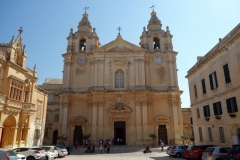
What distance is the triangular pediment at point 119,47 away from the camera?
3309cm

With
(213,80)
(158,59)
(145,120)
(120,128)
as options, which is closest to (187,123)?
(145,120)

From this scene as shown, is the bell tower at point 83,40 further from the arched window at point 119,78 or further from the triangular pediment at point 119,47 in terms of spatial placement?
the arched window at point 119,78

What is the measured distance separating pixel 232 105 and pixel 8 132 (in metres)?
19.8

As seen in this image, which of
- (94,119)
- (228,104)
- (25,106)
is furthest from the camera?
(94,119)

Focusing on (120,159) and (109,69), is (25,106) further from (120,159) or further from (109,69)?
(109,69)

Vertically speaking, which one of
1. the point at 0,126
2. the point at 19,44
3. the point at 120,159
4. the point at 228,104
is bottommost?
the point at 120,159

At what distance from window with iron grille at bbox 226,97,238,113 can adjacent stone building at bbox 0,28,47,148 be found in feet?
61.6

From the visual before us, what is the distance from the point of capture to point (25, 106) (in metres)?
20.6

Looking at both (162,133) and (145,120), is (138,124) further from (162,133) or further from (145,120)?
(162,133)

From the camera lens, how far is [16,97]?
19688mm

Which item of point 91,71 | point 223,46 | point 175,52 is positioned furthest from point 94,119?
point 223,46

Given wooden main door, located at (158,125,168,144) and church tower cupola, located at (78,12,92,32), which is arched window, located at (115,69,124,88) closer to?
wooden main door, located at (158,125,168,144)

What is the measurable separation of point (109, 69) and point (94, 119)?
8.45 metres

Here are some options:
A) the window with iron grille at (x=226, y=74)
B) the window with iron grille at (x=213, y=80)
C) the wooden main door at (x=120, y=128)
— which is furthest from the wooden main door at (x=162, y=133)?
the window with iron grille at (x=226, y=74)
